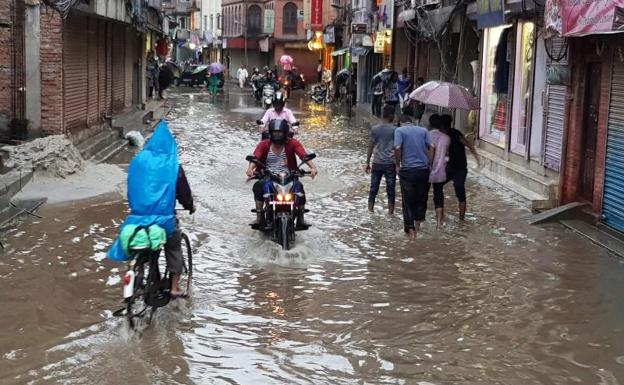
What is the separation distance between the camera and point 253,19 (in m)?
70.7

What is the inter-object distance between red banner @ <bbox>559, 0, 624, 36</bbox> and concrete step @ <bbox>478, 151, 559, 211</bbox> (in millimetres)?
2672

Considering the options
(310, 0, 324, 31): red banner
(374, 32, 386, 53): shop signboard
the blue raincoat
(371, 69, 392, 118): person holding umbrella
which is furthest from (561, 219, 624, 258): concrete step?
(310, 0, 324, 31): red banner

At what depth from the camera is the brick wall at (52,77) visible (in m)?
15.0

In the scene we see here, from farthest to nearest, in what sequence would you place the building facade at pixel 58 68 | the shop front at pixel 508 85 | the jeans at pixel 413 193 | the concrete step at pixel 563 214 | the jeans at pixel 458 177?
the shop front at pixel 508 85
the building facade at pixel 58 68
the concrete step at pixel 563 214
the jeans at pixel 458 177
the jeans at pixel 413 193

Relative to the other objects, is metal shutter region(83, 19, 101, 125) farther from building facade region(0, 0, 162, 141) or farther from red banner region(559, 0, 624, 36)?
red banner region(559, 0, 624, 36)

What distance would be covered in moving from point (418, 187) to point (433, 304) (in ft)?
10.5

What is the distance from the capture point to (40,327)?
683 centimetres

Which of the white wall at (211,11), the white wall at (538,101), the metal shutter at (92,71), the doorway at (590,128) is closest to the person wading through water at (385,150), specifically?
the doorway at (590,128)

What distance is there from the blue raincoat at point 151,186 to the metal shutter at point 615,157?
6.55m

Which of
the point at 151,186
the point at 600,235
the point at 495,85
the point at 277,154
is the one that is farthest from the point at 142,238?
the point at 495,85

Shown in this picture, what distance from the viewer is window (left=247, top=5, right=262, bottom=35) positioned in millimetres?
70375

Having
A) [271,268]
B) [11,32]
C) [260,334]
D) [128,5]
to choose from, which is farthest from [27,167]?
[128,5]

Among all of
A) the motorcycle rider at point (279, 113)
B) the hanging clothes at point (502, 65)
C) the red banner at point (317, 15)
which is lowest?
the motorcycle rider at point (279, 113)

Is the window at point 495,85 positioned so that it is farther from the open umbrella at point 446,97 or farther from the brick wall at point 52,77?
the brick wall at point 52,77
